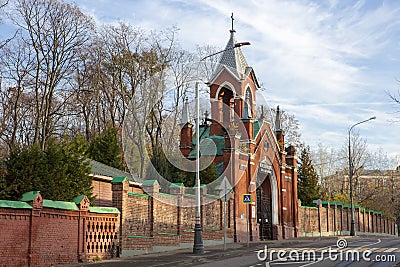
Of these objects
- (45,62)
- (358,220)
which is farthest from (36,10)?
(358,220)

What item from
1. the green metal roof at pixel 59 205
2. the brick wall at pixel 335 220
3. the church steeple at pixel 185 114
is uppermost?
the church steeple at pixel 185 114

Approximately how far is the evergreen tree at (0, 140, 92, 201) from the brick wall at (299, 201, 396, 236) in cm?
2937

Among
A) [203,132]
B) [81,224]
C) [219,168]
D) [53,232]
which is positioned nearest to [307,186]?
[203,132]

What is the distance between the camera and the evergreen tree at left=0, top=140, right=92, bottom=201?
63.3 ft

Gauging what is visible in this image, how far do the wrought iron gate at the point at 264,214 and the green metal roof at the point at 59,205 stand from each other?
72.4 feet

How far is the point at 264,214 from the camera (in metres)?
39.7

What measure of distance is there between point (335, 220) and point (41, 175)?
41.0 metres

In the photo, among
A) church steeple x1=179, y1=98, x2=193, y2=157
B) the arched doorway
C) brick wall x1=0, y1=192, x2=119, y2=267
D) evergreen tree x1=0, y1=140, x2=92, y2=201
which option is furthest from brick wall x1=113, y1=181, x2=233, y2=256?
church steeple x1=179, y1=98, x2=193, y2=157

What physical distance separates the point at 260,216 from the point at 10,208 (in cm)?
2570

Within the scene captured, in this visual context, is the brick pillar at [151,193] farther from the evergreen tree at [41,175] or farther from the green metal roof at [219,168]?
the green metal roof at [219,168]

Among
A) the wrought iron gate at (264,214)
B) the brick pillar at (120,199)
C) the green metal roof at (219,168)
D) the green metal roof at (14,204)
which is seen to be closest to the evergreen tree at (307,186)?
the wrought iron gate at (264,214)

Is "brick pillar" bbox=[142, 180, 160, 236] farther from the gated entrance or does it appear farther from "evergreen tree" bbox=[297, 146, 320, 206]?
"evergreen tree" bbox=[297, 146, 320, 206]

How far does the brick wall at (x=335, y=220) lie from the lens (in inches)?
1866

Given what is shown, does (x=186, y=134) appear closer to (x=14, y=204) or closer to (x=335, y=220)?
(x=335, y=220)
